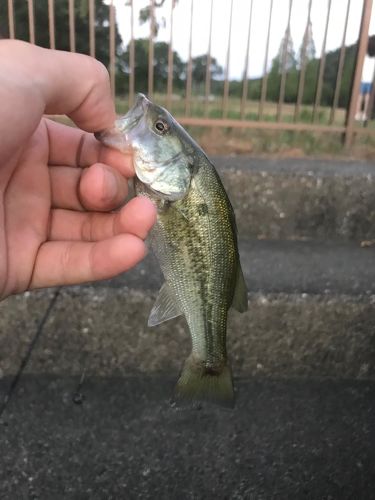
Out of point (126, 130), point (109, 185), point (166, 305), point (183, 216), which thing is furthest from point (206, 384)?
point (126, 130)

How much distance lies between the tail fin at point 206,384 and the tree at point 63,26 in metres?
2.91

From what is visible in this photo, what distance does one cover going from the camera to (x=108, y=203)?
1.29m

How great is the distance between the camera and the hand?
46.1 inches

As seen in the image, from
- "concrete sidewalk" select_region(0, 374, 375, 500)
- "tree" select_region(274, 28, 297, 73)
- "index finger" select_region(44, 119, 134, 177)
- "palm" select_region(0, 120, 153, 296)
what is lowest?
"concrete sidewalk" select_region(0, 374, 375, 500)

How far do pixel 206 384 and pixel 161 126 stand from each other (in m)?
0.71

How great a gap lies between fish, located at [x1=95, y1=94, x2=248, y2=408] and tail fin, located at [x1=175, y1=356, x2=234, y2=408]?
13 cm

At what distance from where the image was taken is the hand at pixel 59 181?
1.17 metres

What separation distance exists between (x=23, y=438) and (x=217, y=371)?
83 cm

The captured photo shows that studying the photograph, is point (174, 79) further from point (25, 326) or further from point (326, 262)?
point (25, 326)

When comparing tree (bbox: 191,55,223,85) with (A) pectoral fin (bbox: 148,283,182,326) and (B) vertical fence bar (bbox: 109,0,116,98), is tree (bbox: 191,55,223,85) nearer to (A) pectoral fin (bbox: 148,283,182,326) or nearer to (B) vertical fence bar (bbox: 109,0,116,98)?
(B) vertical fence bar (bbox: 109,0,116,98)

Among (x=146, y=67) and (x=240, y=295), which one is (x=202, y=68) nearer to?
(x=146, y=67)

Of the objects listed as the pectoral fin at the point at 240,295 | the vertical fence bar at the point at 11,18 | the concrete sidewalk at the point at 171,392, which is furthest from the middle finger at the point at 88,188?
the vertical fence bar at the point at 11,18

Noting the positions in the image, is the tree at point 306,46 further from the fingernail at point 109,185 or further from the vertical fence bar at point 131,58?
the fingernail at point 109,185

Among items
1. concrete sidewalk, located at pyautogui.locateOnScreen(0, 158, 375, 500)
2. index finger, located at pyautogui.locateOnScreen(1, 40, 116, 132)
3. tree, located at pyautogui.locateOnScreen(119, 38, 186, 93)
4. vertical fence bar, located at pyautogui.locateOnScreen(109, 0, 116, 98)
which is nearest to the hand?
index finger, located at pyautogui.locateOnScreen(1, 40, 116, 132)
